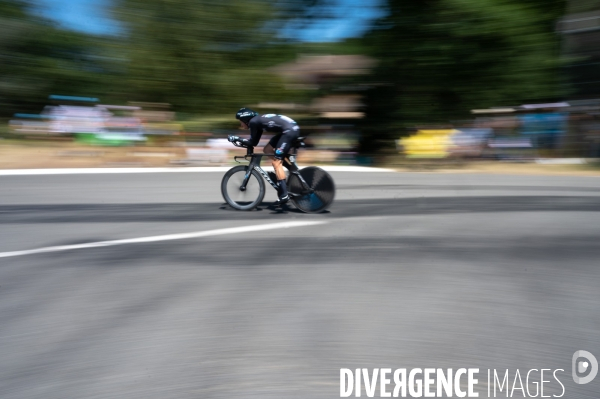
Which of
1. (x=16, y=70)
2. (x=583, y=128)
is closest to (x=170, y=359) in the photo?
(x=583, y=128)

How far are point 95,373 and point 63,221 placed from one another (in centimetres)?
568

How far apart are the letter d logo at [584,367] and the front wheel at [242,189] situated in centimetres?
586

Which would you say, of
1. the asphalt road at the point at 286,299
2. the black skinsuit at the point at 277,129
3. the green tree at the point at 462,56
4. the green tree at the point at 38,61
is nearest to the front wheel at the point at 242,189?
the asphalt road at the point at 286,299

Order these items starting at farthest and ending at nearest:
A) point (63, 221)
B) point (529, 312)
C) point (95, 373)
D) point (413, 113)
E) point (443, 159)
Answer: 1. point (413, 113)
2. point (443, 159)
3. point (63, 221)
4. point (529, 312)
5. point (95, 373)

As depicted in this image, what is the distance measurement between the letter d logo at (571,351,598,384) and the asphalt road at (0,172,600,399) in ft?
0.17

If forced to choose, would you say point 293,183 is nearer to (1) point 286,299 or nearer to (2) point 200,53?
(1) point 286,299

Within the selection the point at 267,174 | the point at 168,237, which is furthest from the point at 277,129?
the point at 168,237

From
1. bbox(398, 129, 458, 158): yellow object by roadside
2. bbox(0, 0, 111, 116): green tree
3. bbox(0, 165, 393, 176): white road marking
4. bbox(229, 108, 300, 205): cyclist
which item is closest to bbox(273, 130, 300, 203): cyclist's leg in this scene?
bbox(229, 108, 300, 205): cyclist

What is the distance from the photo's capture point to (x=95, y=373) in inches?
160

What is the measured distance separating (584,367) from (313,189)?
5.66 meters

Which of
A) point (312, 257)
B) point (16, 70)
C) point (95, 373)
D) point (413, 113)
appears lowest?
point (95, 373)

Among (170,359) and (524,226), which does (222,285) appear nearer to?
(170,359)

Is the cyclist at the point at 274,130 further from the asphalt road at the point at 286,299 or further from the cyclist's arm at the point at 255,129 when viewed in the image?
the asphalt road at the point at 286,299

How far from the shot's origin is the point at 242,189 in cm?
963
